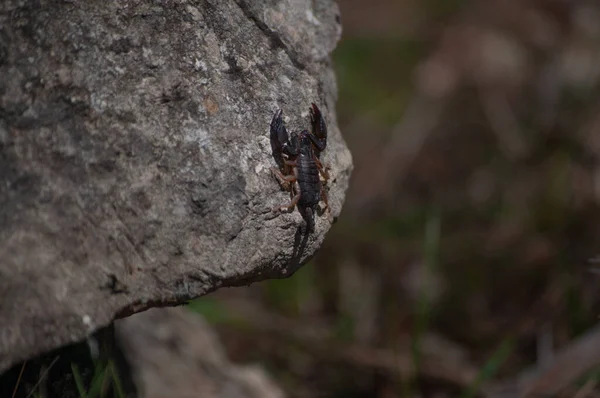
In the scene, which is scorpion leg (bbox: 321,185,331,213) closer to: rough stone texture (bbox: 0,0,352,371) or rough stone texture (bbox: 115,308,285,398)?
rough stone texture (bbox: 0,0,352,371)

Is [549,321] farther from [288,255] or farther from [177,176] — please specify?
[177,176]

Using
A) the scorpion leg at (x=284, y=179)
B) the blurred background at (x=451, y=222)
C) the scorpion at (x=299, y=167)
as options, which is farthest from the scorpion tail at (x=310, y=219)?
the blurred background at (x=451, y=222)

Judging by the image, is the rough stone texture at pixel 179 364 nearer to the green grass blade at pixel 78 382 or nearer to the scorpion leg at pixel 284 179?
the green grass blade at pixel 78 382

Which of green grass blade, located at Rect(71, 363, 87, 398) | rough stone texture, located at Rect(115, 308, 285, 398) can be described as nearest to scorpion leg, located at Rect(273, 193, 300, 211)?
green grass blade, located at Rect(71, 363, 87, 398)

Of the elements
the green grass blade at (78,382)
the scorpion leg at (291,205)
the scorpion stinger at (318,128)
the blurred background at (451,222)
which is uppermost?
the scorpion stinger at (318,128)

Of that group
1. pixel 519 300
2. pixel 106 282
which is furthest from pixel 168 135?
pixel 519 300
